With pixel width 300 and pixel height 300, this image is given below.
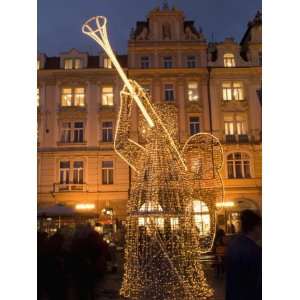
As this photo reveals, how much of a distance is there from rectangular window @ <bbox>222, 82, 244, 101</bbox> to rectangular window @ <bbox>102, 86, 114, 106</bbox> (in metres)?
2.41

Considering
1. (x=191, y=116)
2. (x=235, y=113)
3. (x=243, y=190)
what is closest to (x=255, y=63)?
(x=235, y=113)

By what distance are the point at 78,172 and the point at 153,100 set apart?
2.18 metres

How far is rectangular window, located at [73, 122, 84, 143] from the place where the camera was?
9117mm

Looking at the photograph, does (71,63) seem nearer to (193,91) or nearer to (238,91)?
(193,91)

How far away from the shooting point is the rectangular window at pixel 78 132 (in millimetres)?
9117

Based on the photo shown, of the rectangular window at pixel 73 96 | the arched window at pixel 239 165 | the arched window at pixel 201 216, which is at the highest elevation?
the rectangular window at pixel 73 96

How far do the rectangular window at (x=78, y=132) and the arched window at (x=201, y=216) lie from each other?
519 cm

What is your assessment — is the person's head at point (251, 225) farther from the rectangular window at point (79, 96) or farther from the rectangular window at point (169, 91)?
the rectangular window at point (79, 96)

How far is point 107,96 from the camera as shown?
933 cm

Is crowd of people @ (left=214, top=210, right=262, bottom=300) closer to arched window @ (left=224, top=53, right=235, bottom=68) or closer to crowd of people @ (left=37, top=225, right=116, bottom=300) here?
crowd of people @ (left=37, top=225, right=116, bottom=300)

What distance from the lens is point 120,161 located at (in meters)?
8.89

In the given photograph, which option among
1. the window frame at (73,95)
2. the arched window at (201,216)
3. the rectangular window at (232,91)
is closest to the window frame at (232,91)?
the rectangular window at (232,91)

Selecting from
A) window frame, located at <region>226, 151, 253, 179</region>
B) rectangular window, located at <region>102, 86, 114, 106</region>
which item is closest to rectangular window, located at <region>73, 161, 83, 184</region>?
rectangular window, located at <region>102, 86, 114, 106</region>

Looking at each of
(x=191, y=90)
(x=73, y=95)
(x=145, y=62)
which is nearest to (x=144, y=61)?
(x=145, y=62)
